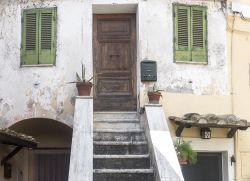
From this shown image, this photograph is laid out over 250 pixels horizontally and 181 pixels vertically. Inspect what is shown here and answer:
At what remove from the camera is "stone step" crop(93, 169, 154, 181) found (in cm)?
989

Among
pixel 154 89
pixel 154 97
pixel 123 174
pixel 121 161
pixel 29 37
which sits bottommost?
pixel 123 174

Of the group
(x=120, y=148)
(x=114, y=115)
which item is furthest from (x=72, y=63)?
(x=120, y=148)

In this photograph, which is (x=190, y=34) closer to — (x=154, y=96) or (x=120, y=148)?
(x=154, y=96)

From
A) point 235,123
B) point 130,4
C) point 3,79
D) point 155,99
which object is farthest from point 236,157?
point 3,79

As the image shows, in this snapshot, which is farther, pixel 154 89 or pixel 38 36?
pixel 38 36

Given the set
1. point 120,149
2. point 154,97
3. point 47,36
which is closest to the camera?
point 120,149

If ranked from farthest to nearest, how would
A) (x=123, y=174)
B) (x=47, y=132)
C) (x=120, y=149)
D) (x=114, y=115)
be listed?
(x=47, y=132), (x=114, y=115), (x=120, y=149), (x=123, y=174)

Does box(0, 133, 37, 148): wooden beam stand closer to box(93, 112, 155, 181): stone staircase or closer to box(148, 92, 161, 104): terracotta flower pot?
box(93, 112, 155, 181): stone staircase

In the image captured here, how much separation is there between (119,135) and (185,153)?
1.36 meters

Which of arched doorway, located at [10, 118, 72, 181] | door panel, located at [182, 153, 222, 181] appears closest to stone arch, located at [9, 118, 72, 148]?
arched doorway, located at [10, 118, 72, 181]

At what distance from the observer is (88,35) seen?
496 inches

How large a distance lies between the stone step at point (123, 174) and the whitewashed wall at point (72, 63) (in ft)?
8.58

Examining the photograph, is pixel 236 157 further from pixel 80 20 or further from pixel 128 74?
pixel 80 20

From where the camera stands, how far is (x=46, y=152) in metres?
13.8
